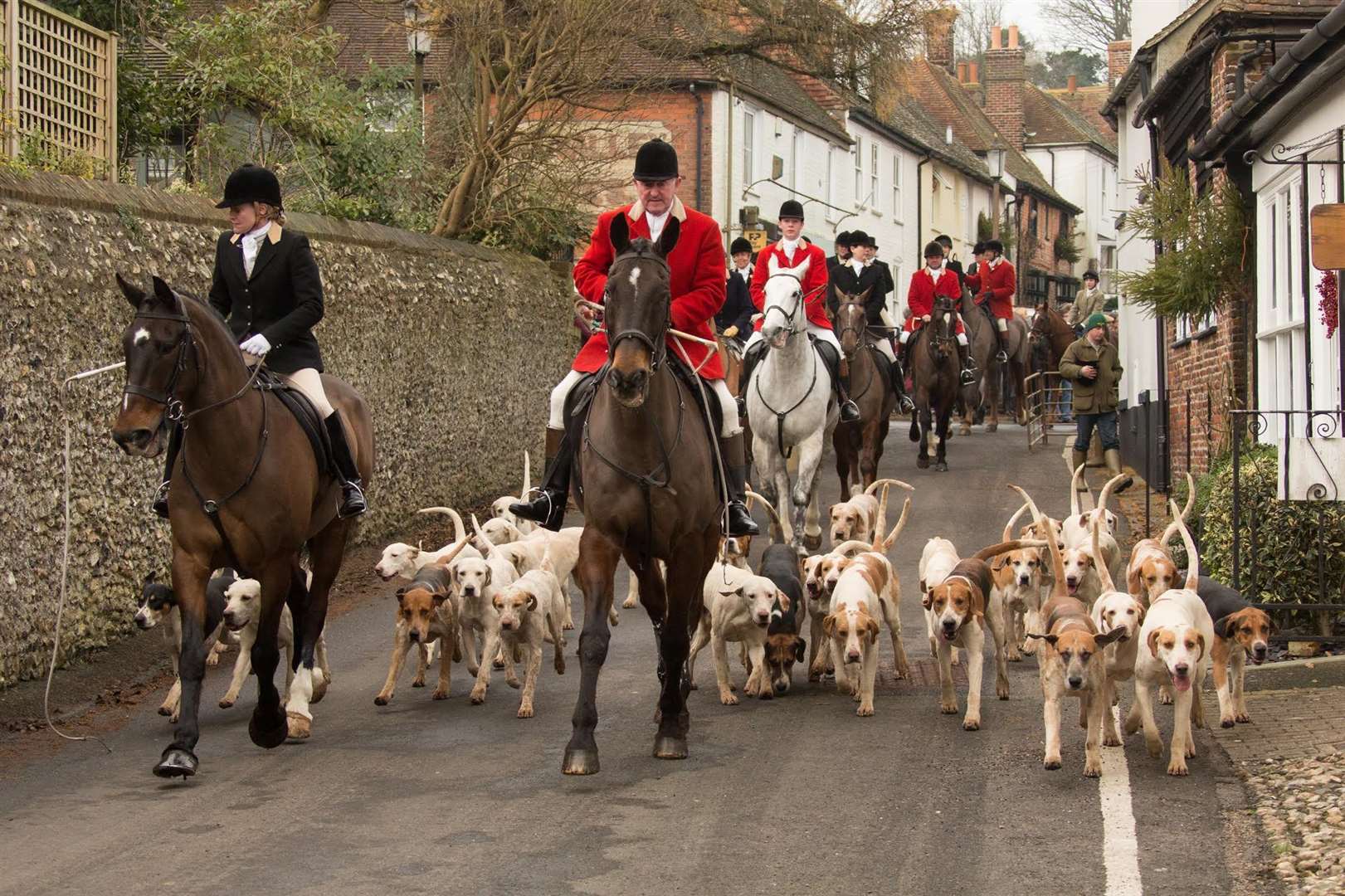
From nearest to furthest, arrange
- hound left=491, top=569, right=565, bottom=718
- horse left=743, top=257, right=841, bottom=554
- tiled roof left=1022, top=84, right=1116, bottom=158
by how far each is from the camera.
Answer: hound left=491, top=569, right=565, bottom=718
horse left=743, top=257, right=841, bottom=554
tiled roof left=1022, top=84, right=1116, bottom=158

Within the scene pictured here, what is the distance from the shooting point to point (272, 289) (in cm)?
917

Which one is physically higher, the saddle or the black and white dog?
the saddle

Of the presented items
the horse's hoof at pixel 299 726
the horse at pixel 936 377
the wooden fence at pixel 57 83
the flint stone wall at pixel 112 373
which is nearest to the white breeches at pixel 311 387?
the horse's hoof at pixel 299 726

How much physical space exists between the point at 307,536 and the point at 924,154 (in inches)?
1596

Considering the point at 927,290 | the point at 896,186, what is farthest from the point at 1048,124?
the point at 927,290

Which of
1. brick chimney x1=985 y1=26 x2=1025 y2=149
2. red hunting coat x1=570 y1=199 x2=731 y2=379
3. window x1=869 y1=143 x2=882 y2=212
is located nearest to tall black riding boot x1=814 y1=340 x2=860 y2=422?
red hunting coat x1=570 y1=199 x2=731 y2=379

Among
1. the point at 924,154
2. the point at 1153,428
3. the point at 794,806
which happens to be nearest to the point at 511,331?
the point at 1153,428

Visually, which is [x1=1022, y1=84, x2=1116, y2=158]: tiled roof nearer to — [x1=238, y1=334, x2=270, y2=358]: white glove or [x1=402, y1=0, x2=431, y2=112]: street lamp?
[x1=402, y1=0, x2=431, y2=112]: street lamp

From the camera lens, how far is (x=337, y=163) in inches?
760

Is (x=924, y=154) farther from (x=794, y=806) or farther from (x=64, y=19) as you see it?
(x=794, y=806)

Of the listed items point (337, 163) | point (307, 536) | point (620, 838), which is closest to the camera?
point (620, 838)

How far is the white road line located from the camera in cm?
606

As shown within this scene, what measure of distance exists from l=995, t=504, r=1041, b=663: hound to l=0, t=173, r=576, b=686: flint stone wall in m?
5.33

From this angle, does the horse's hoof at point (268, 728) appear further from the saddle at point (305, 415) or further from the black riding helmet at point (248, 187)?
the black riding helmet at point (248, 187)
